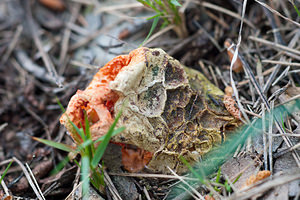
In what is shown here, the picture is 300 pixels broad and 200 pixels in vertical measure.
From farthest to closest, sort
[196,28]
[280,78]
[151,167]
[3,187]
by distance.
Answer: [196,28] < [280,78] < [3,187] < [151,167]

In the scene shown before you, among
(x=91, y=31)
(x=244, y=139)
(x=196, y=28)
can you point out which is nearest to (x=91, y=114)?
(x=244, y=139)

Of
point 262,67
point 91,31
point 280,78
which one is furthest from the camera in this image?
point 91,31

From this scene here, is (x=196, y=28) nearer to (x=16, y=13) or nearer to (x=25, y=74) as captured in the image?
(x=25, y=74)

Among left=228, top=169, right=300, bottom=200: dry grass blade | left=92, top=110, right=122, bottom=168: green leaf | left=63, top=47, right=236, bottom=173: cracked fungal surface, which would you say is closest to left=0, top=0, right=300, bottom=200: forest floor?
left=228, top=169, right=300, bottom=200: dry grass blade

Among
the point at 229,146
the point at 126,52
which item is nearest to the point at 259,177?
the point at 229,146

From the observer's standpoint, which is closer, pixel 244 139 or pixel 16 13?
pixel 244 139

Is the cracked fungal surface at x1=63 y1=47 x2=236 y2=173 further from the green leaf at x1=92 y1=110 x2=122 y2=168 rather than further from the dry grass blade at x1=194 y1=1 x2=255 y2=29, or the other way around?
the dry grass blade at x1=194 y1=1 x2=255 y2=29

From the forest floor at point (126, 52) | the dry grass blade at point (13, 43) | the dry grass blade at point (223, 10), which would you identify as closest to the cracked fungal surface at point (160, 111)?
the forest floor at point (126, 52)
